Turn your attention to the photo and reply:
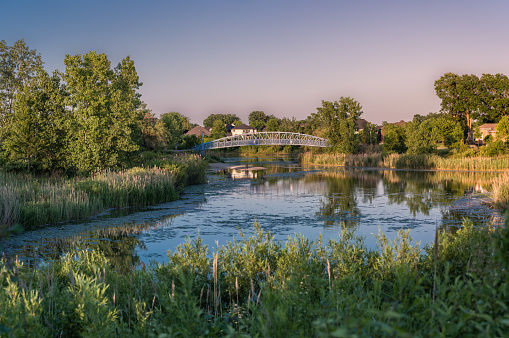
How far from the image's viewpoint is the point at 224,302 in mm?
6223

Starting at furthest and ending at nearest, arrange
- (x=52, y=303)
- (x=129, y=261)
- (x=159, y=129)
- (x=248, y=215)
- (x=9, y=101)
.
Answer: (x=9, y=101) → (x=159, y=129) → (x=248, y=215) → (x=129, y=261) → (x=52, y=303)

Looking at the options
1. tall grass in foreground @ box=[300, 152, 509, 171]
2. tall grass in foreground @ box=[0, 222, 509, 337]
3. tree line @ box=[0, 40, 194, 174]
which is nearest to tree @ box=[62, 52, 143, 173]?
tree line @ box=[0, 40, 194, 174]

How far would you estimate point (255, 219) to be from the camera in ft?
22.5

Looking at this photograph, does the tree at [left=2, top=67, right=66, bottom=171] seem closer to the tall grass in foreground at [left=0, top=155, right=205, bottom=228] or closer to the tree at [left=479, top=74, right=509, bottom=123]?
the tall grass in foreground at [left=0, top=155, right=205, bottom=228]

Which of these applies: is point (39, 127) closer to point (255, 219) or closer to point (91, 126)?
point (91, 126)

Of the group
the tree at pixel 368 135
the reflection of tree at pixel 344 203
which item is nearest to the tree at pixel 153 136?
the reflection of tree at pixel 344 203

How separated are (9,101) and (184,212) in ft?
129

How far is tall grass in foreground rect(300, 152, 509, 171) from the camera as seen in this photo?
3678 cm

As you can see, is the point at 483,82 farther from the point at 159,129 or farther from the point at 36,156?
the point at 36,156

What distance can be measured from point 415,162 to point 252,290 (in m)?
42.3

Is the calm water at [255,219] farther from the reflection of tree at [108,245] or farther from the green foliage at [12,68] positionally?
the green foliage at [12,68]

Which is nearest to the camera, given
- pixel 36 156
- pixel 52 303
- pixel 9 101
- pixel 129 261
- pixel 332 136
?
pixel 52 303

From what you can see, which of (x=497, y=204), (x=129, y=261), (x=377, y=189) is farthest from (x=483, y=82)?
(x=129, y=261)

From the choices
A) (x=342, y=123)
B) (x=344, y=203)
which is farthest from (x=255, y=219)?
(x=342, y=123)
